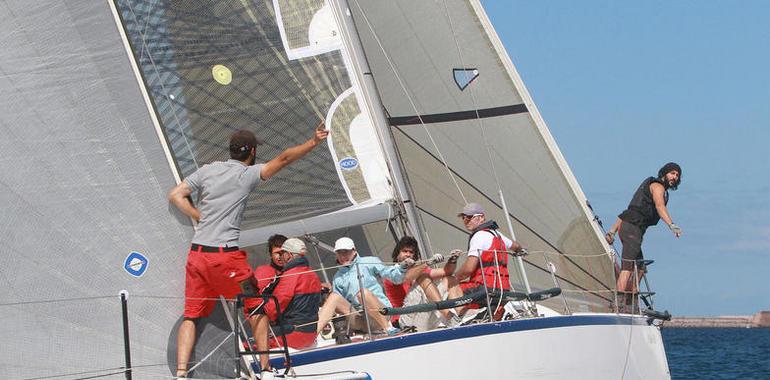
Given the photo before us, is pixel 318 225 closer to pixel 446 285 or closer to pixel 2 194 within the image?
pixel 446 285

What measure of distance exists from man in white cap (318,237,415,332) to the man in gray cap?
1.29ft

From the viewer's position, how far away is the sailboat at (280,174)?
5879 millimetres

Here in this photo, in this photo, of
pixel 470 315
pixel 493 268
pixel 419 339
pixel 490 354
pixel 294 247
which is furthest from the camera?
pixel 493 268

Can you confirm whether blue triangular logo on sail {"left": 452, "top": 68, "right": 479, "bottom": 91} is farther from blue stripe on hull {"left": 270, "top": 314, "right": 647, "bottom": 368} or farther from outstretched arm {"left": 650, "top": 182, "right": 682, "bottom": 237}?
blue stripe on hull {"left": 270, "top": 314, "right": 647, "bottom": 368}

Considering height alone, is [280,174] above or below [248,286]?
above

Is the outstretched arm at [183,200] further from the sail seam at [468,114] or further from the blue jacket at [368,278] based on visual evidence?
the sail seam at [468,114]

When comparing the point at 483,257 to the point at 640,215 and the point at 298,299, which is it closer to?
the point at 298,299

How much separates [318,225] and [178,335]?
8.48ft

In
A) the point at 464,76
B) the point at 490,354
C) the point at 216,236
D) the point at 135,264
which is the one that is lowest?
the point at 490,354

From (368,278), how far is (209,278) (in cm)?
147

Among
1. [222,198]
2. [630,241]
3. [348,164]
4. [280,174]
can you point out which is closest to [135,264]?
[222,198]

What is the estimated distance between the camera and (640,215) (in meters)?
9.34

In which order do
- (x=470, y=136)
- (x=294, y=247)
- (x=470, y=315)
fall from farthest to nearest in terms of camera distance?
(x=470, y=136), (x=470, y=315), (x=294, y=247)

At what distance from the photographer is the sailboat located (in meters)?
5.88
